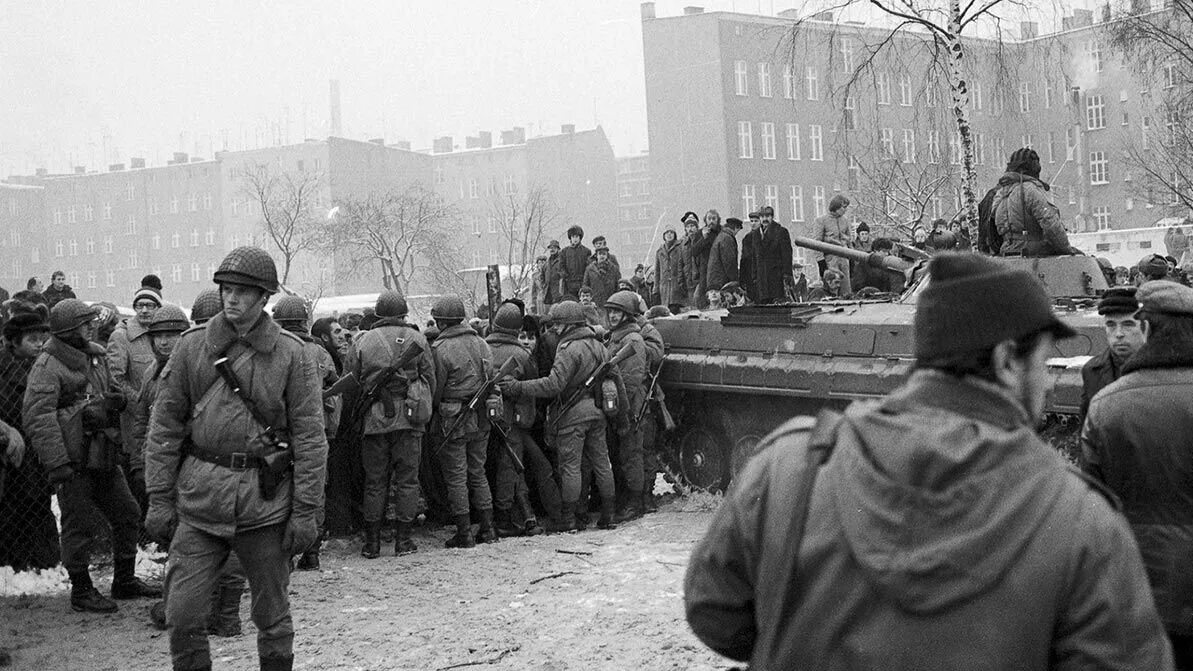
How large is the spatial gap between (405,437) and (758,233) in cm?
718

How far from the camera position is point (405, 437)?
10.1 meters

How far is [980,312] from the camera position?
2.48 m

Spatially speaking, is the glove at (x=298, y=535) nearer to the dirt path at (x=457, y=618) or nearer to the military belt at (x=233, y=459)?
the military belt at (x=233, y=459)

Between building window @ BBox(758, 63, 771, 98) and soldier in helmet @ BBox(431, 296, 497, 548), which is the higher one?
building window @ BBox(758, 63, 771, 98)

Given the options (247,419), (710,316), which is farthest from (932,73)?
(247,419)

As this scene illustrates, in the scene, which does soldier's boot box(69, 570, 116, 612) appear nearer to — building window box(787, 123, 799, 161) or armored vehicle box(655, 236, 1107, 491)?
armored vehicle box(655, 236, 1107, 491)

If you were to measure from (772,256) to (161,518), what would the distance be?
→ 36.6 feet

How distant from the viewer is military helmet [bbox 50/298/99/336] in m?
7.95

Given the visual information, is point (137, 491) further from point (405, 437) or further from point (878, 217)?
point (878, 217)

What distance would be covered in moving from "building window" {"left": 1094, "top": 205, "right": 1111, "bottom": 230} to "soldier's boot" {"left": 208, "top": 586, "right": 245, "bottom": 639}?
52695mm

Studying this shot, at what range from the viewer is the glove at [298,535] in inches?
225

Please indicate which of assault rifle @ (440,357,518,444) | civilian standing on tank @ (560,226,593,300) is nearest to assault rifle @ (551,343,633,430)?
assault rifle @ (440,357,518,444)

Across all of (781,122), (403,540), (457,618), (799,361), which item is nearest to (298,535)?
(457,618)

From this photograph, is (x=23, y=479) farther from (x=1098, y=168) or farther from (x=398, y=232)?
(x=1098, y=168)
